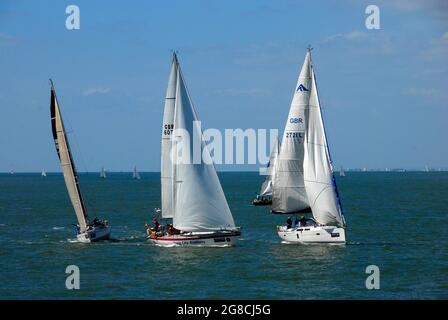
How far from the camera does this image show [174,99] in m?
53.6

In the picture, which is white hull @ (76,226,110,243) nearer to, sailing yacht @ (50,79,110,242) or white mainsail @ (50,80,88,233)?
sailing yacht @ (50,79,110,242)

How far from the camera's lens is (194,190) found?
2125 inches

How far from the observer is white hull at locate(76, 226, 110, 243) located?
198 ft

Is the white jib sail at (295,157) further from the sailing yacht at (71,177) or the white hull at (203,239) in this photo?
the sailing yacht at (71,177)

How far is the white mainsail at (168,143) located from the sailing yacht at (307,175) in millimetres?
7890

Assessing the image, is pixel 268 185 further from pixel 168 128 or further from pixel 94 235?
pixel 168 128

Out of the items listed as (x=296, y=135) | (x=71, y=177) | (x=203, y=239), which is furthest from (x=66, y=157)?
(x=296, y=135)

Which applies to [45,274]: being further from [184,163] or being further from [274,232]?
[274,232]

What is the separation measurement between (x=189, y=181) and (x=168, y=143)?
3.02m

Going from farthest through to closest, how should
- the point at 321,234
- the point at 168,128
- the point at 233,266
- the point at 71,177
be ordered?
the point at 71,177, the point at 321,234, the point at 168,128, the point at 233,266

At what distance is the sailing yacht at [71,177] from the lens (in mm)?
60406
